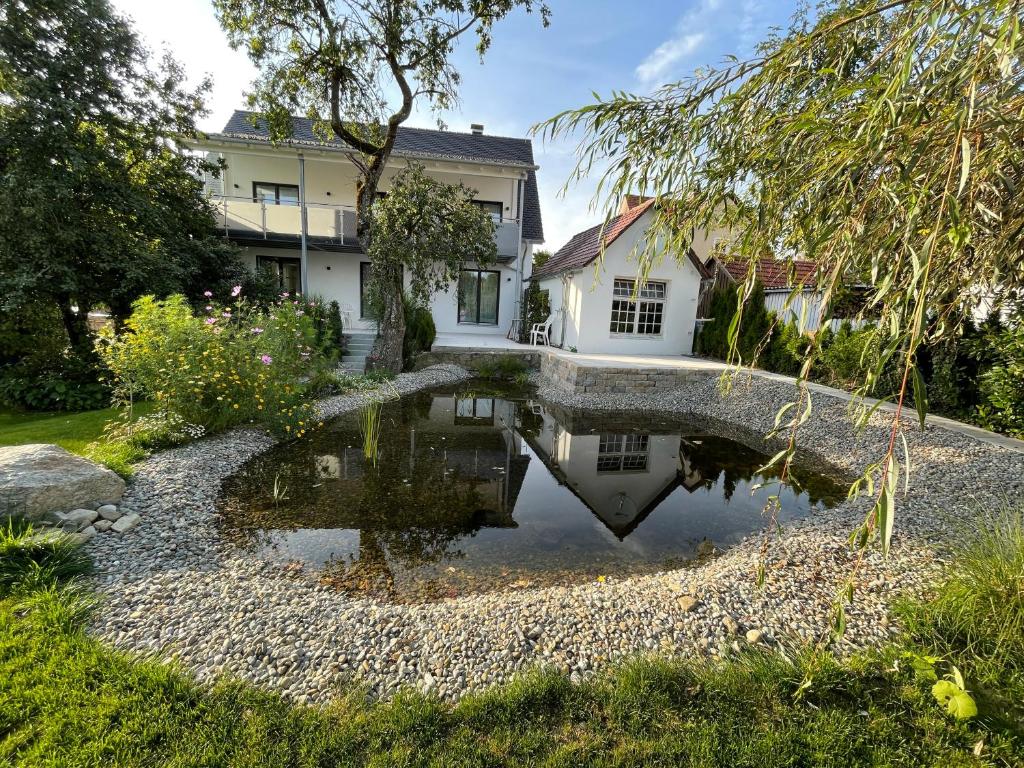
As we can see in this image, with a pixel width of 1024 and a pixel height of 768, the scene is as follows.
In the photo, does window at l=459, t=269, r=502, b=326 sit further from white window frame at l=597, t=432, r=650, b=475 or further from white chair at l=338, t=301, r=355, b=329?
white window frame at l=597, t=432, r=650, b=475

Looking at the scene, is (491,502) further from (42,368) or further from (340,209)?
(340,209)

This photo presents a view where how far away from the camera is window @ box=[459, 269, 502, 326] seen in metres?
Answer: 15.0

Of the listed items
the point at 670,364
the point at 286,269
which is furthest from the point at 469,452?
the point at 286,269

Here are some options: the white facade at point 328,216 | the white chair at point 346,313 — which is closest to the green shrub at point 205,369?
the white facade at point 328,216

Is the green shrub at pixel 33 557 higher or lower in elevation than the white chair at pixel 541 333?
lower

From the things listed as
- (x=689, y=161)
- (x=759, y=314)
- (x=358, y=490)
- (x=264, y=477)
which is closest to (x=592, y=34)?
(x=689, y=161)

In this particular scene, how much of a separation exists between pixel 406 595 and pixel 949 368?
26.9 ft

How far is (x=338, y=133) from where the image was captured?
936cm

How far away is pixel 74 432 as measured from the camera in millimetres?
5523

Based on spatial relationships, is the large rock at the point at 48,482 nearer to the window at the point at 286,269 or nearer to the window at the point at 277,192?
the window at the point at 286,269

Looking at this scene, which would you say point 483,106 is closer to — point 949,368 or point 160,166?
point 160,166

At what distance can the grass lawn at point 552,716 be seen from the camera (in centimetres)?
181

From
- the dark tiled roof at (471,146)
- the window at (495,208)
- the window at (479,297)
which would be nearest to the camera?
the dark tiled roof at (471,146)

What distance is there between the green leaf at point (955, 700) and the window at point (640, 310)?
10756 mm
